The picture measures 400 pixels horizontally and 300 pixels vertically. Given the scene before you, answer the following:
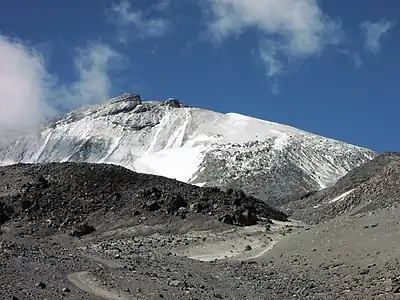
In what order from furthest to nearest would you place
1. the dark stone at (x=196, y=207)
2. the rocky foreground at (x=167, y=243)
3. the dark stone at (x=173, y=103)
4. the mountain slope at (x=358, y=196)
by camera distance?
the dark stone at (x=173, y=103)
the mountain slope at (x=358, y=196)
the dark stone at (x=196, y=207)
the rocky foreground at (x=167, y=243)

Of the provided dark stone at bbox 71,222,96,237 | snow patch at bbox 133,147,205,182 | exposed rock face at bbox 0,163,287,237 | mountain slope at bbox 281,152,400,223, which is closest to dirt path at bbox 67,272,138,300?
dark stone at bbox 71,222,96,237

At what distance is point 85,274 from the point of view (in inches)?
790

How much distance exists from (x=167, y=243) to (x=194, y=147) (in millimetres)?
83974

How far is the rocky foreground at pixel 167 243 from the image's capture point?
19.2m

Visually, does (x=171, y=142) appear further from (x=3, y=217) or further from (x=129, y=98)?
(x=3, y=217)

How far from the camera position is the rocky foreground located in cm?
1923

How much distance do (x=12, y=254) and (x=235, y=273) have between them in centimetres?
871

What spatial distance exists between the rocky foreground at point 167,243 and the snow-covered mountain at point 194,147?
42696mm

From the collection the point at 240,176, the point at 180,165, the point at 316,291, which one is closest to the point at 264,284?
the point at 316,291

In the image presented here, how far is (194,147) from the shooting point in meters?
120

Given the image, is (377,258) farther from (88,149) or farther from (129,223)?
(88,149)

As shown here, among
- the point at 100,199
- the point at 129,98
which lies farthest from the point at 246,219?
the point at 129,98

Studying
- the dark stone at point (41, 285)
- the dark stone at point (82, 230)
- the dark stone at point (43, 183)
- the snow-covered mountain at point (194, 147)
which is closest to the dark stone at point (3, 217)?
the dark stone at point (43, 183)

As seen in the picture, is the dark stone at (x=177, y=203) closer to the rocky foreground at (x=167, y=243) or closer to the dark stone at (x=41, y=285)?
the rocky foreground at (x=167, y=243)
